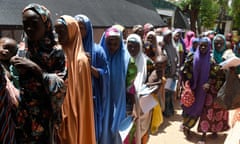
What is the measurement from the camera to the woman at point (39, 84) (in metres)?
1.46

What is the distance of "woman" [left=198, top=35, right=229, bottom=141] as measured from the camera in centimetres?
356

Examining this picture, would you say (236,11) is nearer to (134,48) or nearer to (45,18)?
(134,48)

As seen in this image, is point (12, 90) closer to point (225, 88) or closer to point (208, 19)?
point (225, 88)

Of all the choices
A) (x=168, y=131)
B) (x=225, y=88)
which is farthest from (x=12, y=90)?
(x=168, y=131)

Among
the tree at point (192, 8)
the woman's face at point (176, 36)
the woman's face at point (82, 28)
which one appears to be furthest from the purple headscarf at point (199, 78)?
the tree at point (192, 8)

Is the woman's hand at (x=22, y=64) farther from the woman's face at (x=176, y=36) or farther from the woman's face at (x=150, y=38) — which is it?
the woman's face at (x=176, y=36)

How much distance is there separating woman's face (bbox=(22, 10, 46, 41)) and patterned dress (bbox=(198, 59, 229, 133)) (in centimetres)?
283

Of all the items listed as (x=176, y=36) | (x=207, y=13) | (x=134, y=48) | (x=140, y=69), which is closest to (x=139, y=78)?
(x=140, y=69)

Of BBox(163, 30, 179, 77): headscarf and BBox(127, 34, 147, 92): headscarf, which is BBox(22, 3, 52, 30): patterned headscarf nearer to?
BBox(127, 34, 147, 92): headscarf

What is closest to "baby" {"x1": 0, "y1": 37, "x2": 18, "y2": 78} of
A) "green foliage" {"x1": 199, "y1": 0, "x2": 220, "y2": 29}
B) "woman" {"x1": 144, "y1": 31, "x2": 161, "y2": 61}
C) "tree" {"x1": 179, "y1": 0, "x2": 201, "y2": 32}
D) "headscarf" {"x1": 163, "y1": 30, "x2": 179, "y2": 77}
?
"woman" {"x1": 144, "y1": 31, "x2": 161, "y2": 61}

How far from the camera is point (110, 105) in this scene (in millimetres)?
2494

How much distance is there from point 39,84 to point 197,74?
278 cm

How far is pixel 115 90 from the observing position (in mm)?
2471

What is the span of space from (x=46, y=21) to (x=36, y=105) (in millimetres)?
530
